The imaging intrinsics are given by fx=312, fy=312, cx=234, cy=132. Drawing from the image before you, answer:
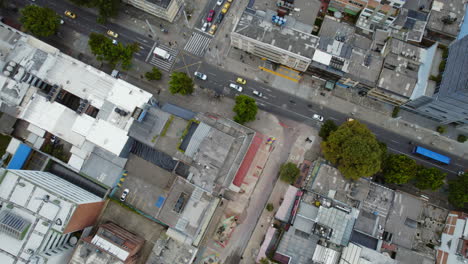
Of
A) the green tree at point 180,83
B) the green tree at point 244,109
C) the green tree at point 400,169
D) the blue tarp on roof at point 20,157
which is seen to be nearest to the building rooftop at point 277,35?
the green tree at point 244,109

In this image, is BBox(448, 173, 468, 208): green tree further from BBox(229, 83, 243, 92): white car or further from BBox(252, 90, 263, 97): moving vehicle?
BBox(229, 83, 243, 92): white car

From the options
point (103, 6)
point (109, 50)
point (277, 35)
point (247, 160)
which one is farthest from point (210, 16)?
point (247, 160)

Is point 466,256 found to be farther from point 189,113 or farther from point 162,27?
point 162,27

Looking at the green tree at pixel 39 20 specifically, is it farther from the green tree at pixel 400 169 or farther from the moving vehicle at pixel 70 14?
the green tree at pixel 400 169

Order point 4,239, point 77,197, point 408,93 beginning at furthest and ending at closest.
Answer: point 408,93 < point 77,197 < point 4,239

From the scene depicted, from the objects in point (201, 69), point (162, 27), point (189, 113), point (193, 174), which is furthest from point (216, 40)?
point (193, 174)

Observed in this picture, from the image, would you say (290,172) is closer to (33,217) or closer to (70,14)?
(33,217)

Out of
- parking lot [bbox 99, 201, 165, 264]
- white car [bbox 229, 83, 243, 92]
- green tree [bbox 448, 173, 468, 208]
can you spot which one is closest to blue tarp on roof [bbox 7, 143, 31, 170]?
parking lot [bbox 99, 201, 165, 264]
